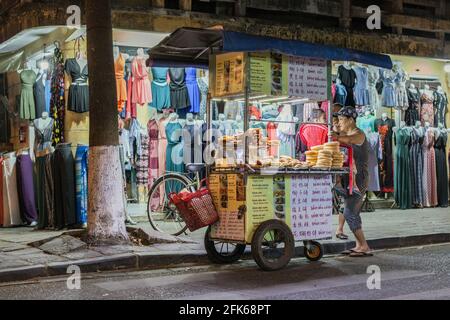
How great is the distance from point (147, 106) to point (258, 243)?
6.07 meters

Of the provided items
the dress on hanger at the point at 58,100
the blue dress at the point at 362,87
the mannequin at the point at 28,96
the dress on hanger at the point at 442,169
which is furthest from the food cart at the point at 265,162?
the dress on hanger at the point at 442,169

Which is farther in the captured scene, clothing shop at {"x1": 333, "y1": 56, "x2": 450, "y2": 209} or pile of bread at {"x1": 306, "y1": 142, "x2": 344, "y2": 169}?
clothing shop at {"x1": 333, "y1": 56, "x2": 450, "y2": 209}

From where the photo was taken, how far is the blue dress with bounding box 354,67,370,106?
48.1 ft

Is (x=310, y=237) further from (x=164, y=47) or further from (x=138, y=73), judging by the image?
(x=138, y=73)

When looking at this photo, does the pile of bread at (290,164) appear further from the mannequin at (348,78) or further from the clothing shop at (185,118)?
the mannequin at (348,78)

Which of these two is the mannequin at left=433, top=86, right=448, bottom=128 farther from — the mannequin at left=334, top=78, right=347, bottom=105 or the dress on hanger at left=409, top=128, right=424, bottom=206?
the mannequin at left=334, top=78, right=347, bottom=105

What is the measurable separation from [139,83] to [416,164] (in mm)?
7100

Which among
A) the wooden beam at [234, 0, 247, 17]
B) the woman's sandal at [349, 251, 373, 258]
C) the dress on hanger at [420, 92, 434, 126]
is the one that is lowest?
the woman's sandal at [349, 251, 373, 258]

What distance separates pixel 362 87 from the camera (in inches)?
580

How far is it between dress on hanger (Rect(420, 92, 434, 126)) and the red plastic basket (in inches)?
364

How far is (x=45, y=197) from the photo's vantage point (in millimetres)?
11609

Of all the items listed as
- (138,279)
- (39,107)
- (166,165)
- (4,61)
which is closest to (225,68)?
(138,279)

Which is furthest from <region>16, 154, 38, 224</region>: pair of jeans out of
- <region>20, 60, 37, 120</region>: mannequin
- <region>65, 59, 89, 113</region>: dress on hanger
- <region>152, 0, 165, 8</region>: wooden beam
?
<region>152, 0, 165, 8</region>: wooden beam

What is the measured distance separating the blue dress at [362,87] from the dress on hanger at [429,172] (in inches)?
81.4
